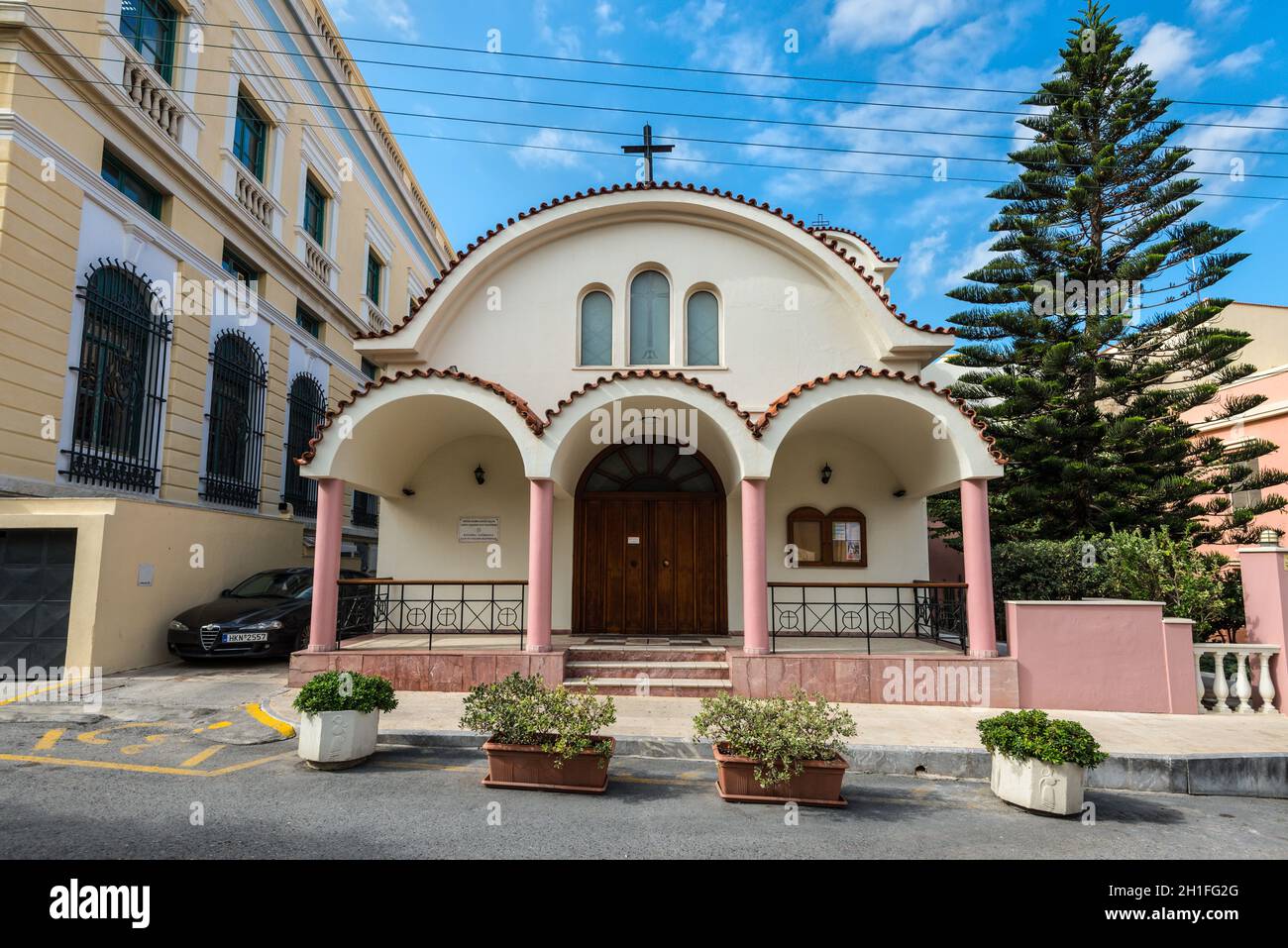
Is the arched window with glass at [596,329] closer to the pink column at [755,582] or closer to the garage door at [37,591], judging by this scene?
the pink column at [755,582]

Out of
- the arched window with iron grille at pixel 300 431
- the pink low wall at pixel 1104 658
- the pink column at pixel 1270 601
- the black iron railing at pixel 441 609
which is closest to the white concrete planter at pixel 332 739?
the black iron railing at pixel 441 609

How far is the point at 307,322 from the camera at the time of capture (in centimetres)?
1752

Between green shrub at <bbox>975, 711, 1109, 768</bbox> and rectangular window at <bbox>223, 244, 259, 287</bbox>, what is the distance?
15.6 m

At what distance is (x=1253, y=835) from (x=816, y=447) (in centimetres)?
700

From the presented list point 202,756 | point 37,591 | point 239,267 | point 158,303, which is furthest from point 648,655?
point 239,267

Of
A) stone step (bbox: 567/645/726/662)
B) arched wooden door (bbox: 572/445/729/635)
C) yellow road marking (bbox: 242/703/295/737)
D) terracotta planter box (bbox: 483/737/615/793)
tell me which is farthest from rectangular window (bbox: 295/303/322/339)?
terracotta planter box (bbox: 483/737/615/793)

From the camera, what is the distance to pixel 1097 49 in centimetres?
1413

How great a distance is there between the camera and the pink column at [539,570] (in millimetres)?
8688

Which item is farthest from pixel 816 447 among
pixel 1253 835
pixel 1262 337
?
pixel 1262 337

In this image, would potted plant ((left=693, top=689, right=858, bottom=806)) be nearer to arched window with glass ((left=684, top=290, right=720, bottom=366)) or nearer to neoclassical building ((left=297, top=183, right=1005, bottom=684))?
neoclassical building ((left=297, top=183, right=1005, bottom=684))

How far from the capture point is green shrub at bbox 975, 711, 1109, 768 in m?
5.25

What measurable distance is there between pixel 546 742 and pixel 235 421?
39.0 ft

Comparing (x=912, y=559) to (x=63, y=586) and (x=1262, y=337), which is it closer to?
(x=63, y=586)
